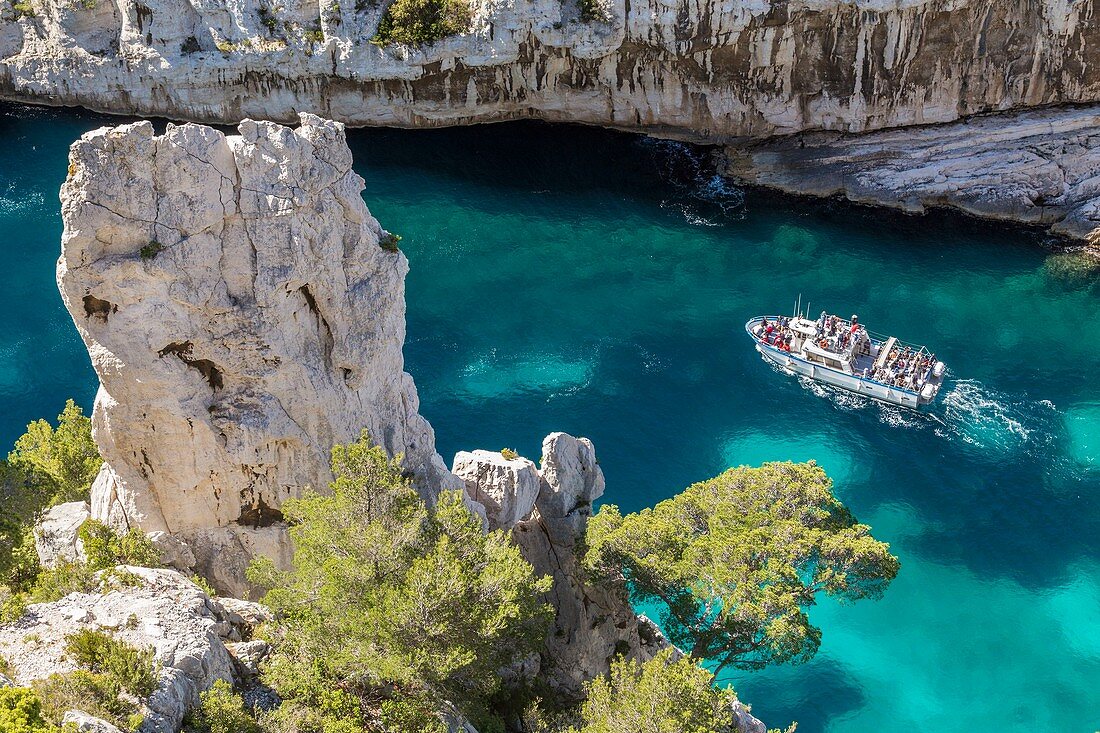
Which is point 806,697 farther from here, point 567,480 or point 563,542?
point 567,480

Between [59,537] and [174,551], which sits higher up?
[59,537]

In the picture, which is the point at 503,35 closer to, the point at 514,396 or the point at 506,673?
the point at 514,396

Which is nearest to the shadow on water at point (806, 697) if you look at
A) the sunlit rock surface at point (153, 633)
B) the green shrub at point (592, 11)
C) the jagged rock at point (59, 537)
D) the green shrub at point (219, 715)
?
the sunlit rock surface at point (153, 633)

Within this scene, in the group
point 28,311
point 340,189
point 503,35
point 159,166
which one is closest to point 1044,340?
point 503,35

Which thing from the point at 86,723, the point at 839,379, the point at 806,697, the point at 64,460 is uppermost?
the point at 86,723

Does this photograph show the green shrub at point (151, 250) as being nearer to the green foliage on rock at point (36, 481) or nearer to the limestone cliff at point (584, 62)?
the green foliage on rock at point (36, 481)

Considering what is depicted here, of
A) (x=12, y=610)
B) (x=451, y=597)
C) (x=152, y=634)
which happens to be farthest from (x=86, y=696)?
(x=451, y=597)
